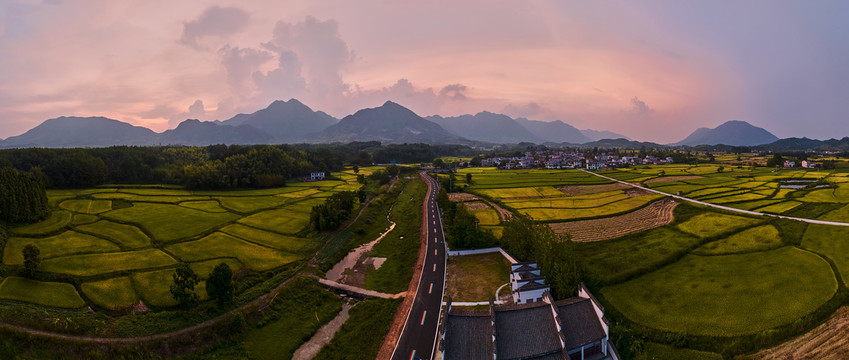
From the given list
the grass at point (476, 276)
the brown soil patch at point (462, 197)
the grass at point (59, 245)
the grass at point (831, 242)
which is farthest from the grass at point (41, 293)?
the grass at point (831, 242)

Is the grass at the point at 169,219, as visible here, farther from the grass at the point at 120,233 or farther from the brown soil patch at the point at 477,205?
the brown soil patch at the point at 477,205

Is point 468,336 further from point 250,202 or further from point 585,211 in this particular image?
point 250,202

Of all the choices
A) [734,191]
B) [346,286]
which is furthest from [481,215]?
[734,191]

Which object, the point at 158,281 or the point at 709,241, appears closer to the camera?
the point at 158,281

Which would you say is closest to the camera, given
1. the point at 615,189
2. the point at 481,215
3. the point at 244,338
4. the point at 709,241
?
the point at 244,338

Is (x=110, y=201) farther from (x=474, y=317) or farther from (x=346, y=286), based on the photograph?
(x=474, y=317)

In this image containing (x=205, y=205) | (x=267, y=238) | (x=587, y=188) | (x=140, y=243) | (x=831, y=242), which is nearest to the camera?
(x=831, y=242)

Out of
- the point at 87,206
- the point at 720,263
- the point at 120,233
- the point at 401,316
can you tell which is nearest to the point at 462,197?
the point at 720,263
